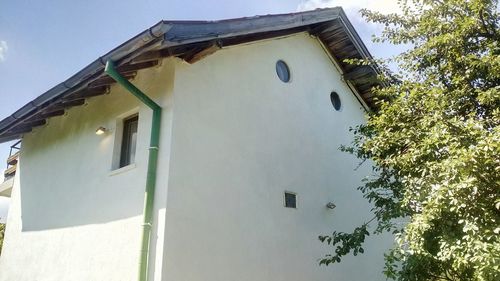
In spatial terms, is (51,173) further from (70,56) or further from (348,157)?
(348,157)

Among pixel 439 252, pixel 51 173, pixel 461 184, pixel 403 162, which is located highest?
pixel 51 173

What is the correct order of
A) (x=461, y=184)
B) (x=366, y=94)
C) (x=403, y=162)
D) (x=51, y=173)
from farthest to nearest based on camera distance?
(x=366, y=94) → (x=51, y=173) → (x=403, y=162) → (x=461, y=184)

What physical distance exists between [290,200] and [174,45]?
3.83 m

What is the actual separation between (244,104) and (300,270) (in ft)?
10.9

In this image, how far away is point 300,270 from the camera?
692cm

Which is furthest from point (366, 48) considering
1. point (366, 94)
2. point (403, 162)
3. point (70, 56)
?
point (70, 56)

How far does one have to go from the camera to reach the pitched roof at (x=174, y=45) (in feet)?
16.1

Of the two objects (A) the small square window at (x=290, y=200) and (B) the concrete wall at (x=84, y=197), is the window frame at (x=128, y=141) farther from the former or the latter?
(A) the small square window at (x=290, y=200)

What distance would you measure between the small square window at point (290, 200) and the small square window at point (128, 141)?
9.86 feet

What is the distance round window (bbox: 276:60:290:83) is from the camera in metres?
8.24

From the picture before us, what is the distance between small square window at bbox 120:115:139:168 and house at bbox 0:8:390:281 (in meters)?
0.02

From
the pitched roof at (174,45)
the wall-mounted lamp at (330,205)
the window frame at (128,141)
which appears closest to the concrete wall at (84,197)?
the window frame at (128,141)

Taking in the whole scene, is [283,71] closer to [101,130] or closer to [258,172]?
[258,172]

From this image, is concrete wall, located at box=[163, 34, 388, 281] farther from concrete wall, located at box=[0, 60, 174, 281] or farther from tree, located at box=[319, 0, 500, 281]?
tree, located at box=[319, 0, 500, 281]
